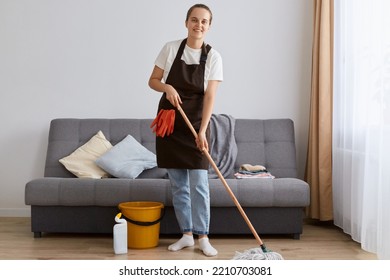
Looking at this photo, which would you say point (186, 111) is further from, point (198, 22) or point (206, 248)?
point (206, 248)

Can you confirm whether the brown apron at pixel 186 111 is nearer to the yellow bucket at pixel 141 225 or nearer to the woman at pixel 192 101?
the woman at pixel 192 101

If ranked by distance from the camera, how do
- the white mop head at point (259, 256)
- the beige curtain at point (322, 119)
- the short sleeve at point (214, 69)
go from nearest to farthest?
the white mop head at point (259, 256)
the short sleeve at point (214, 69)
the beige curtain at point (322, 119)

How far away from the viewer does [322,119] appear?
409cm

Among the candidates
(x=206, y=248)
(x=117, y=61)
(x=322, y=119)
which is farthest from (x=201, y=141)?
(x=117, y=61)

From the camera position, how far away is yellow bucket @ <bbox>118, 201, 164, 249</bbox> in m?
3.31

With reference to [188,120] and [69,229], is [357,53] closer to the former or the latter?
[188,120]

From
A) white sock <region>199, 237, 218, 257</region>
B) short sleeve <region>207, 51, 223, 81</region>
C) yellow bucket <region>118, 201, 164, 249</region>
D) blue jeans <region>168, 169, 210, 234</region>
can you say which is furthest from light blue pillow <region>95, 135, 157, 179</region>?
short sleeve <region>207, 51, 223, 81</region>

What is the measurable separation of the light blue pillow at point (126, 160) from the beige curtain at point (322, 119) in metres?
1.29

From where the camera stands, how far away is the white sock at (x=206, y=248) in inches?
123

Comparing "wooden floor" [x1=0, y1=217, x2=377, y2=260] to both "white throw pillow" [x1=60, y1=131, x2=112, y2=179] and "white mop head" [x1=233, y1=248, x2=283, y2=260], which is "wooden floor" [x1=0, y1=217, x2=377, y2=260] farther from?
"white throw pillow" [x1=60, y1=131, x2=112, y2=179]

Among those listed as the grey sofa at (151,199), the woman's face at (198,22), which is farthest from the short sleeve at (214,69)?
the grey sofa at (151,199)

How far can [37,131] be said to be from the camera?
4520 millimetres

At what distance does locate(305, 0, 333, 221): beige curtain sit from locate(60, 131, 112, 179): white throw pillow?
164 cm

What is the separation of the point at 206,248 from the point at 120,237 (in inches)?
20.6
